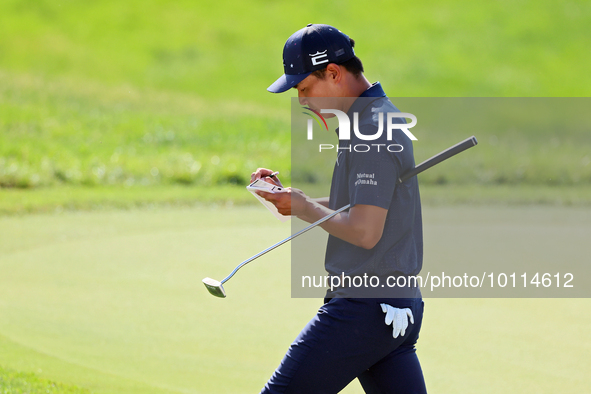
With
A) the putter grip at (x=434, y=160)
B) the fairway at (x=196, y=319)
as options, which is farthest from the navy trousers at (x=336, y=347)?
the fairway at (x=196, y=319)

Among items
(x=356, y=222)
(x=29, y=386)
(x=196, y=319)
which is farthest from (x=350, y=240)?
(x=196, y=319)

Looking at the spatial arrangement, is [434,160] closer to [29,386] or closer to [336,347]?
[336,347]

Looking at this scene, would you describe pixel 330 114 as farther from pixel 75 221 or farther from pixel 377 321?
pixel 75 221

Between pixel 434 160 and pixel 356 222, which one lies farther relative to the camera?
pixel 434 160

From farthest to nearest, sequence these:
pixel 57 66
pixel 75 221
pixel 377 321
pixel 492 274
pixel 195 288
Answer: pixel 57 66, pixel 75 221, pixel 492 274, pixel 195 288, pixel 377 321

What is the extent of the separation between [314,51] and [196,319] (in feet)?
8.90

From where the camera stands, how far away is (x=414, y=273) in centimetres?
211

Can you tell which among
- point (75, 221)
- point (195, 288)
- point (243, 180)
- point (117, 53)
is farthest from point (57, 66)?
point (195, 288)

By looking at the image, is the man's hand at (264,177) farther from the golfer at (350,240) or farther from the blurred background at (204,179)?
the blurred background at (204,179)

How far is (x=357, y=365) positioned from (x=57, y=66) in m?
Answer: 18.1

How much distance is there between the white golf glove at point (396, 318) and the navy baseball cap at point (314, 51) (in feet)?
2.37

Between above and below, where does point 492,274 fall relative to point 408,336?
above

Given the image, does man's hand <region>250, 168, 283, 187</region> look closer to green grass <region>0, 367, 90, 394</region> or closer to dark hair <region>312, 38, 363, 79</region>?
dark hair <region>312, 38, 363, 79</region>

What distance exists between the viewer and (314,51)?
6.82ft
